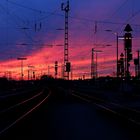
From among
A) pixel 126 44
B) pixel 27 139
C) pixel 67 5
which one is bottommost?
pixel 27 139

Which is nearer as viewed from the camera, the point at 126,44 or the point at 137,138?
the point at 137,138

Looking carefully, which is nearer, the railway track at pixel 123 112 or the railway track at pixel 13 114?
the railway track at pixel 13 114

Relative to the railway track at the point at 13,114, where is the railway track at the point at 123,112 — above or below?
above

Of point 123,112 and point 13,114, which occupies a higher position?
point 123,112

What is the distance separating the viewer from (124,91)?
239 ft

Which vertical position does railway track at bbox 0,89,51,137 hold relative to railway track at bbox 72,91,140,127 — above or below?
below

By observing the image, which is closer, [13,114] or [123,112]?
[123,112]

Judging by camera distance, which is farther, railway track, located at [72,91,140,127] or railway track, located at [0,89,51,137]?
railway track, located at [72,91,140,127]

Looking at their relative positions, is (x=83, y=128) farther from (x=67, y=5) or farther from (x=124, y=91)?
(x=67, y=5)

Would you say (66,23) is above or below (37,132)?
above

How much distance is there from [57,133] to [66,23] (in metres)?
62.0

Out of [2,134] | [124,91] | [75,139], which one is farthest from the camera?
[124,91]

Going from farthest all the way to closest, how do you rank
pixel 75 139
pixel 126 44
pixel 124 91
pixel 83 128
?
pixel 126 44, pixel 124 91, pixel 83 128, pixel 75 139

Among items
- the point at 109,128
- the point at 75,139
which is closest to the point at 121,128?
the point at 109,128
